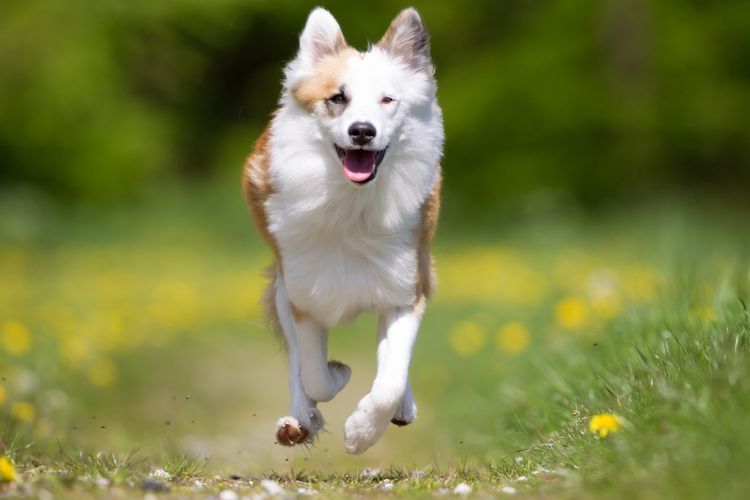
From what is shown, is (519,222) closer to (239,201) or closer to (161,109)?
(239,201)

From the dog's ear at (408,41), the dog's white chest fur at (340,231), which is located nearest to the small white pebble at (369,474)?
the dog's white chest fur at (340,231)

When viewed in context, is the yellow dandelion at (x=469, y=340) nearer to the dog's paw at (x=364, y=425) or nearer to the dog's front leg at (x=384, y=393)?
the dog's front leg at (x=384, y=393)

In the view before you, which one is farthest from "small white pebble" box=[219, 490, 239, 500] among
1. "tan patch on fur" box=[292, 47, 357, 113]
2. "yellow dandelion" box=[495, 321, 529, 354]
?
"yellow dandelion" box=[495, 321, 529, 354]

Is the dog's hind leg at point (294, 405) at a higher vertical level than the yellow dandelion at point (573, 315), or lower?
higher

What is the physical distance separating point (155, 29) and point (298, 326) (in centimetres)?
860

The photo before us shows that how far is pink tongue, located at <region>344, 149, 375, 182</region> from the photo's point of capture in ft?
14.0

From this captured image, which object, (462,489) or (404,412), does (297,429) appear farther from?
(462,489)

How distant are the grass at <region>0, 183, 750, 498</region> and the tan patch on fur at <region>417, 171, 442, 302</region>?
2.45 feet

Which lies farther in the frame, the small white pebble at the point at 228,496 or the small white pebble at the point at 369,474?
the small white pebble at the point at 369,474

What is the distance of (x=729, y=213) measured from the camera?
15078mm

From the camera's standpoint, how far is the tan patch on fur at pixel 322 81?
435 cm

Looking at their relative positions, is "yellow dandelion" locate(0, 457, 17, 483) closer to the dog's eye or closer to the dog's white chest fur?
the dog's white chest fur

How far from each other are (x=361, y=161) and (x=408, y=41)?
586mm

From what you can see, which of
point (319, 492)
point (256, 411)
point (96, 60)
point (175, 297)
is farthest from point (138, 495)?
point (96, 60)
